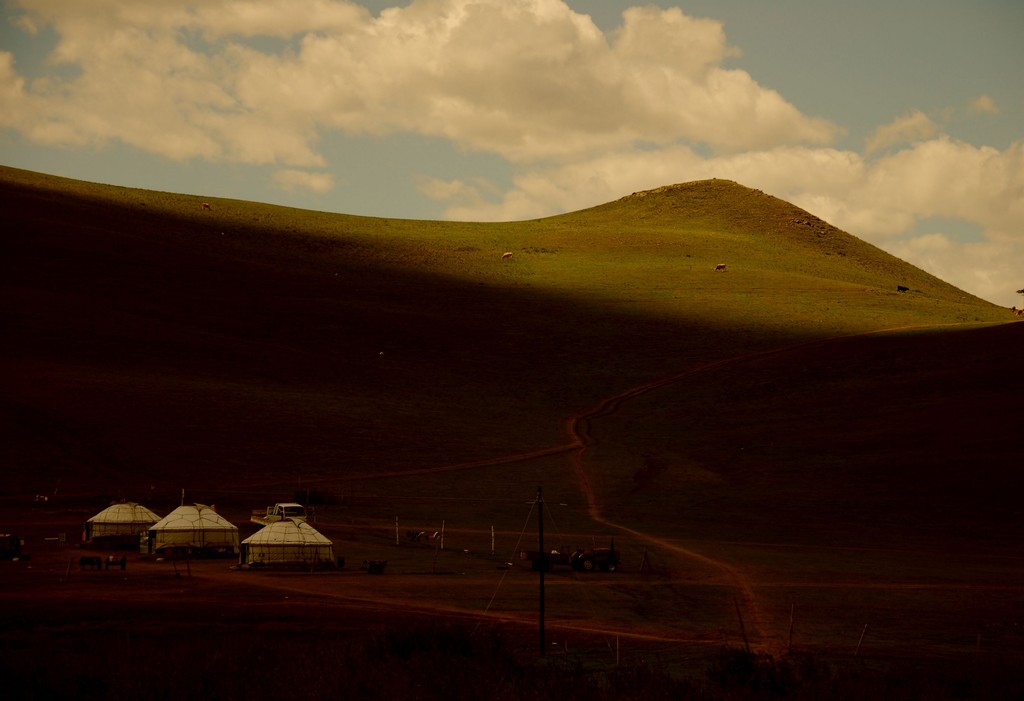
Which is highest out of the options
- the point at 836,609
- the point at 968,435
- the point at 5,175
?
the point at 5,175

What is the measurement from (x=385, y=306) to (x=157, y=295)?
2133cm

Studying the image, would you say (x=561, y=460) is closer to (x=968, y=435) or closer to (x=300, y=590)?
(x=968, y=435)

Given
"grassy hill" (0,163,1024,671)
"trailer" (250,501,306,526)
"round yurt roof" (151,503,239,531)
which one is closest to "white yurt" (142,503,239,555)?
"round yurt roof" (151,503,239,531)

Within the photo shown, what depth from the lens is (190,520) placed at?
5131cm

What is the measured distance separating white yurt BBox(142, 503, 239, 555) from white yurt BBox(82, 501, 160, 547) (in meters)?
0.92

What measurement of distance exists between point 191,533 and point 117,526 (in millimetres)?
4140

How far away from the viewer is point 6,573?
141 ft

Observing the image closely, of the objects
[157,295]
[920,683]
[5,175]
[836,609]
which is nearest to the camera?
[920,683]

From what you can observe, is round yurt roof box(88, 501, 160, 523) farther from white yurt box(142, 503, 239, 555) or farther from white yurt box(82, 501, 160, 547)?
white yurt box(142, 503, 239, 555)

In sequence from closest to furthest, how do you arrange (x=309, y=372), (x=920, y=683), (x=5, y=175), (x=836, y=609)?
(x=920, y=683) → (x=836, y=609) → (x=309, y=372) → (x=5, y=175)

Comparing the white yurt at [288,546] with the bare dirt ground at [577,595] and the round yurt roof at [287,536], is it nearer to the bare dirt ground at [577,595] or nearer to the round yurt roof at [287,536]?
the round yurt roof at [287,536]

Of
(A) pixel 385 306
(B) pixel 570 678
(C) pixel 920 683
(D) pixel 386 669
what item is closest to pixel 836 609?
(C) pixel 920 683

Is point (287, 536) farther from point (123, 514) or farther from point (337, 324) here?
point (337, 324)

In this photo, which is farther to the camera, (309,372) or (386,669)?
(309,372)
